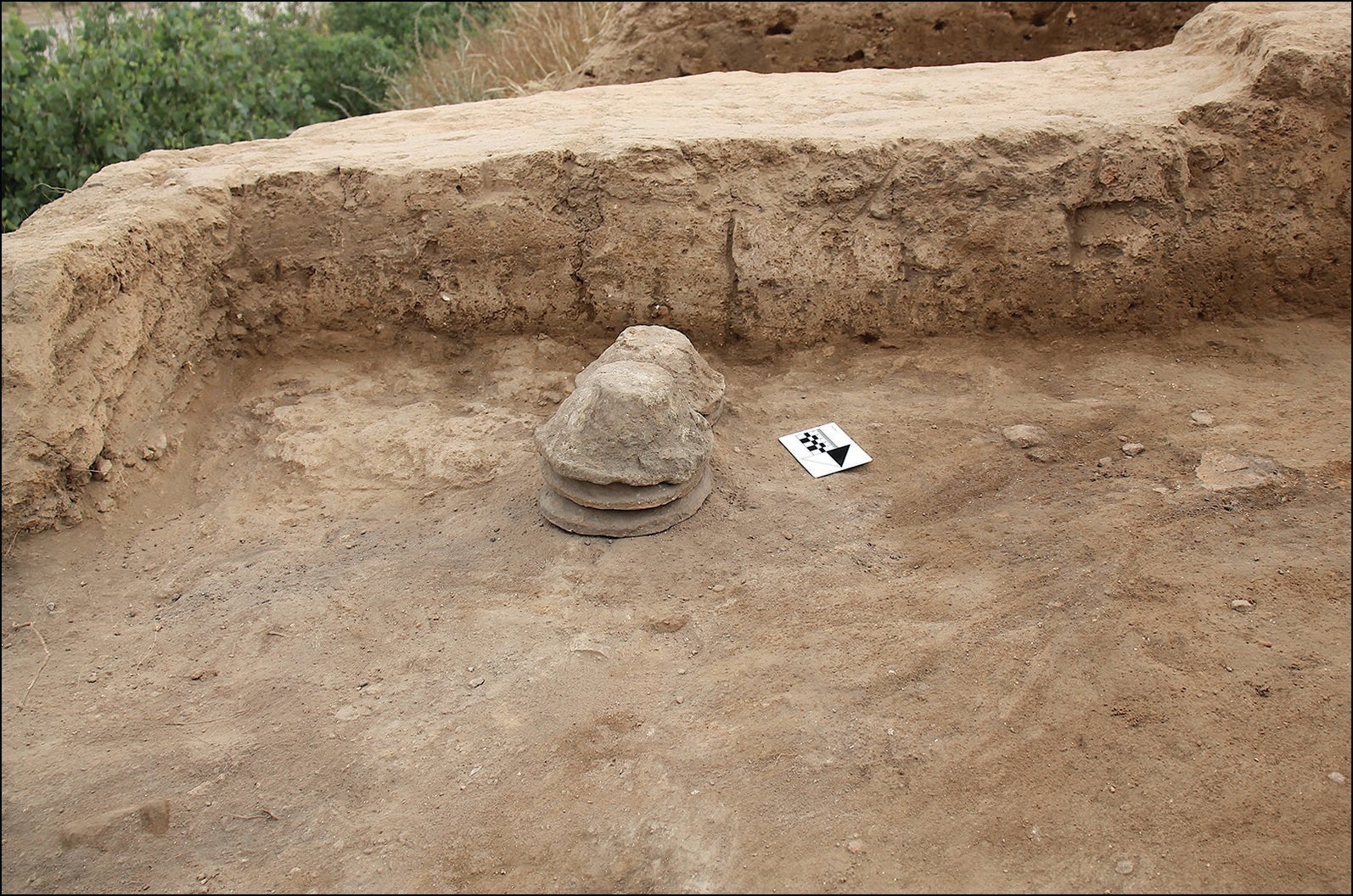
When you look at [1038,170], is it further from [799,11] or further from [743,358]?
[799,11]

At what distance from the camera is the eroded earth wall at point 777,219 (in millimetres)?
3521

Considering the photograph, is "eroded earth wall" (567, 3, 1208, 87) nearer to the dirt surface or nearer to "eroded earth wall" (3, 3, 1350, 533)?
"eroded earth wall" (3, 3, 1350, 533)

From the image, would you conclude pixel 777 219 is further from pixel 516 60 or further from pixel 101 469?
pixel 516 60

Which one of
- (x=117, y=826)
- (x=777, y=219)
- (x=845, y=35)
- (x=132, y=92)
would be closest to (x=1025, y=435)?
(x=777, y=219)

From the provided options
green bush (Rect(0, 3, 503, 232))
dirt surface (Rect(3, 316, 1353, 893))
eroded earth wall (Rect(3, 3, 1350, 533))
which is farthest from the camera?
green bush (Rect(0, 3, 503, 232))

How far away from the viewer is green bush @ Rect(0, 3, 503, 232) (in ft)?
17.0

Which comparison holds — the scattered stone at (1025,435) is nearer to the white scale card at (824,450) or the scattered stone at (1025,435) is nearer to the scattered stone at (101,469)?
the white scale card at (824,450)

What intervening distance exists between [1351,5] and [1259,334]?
4.24ft

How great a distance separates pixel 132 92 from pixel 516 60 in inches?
103

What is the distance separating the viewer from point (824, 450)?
343 centimetres

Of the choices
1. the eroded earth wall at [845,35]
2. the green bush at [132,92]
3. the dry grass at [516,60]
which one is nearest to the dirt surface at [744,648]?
the green bush at [132,92]

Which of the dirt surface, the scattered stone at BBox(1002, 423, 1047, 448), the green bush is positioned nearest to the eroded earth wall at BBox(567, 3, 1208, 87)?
the green bush

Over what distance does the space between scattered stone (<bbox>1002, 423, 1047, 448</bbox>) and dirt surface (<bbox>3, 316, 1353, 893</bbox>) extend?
0.11 feet

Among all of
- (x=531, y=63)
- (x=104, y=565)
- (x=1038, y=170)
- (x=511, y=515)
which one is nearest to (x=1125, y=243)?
(x=1038, y=170)
